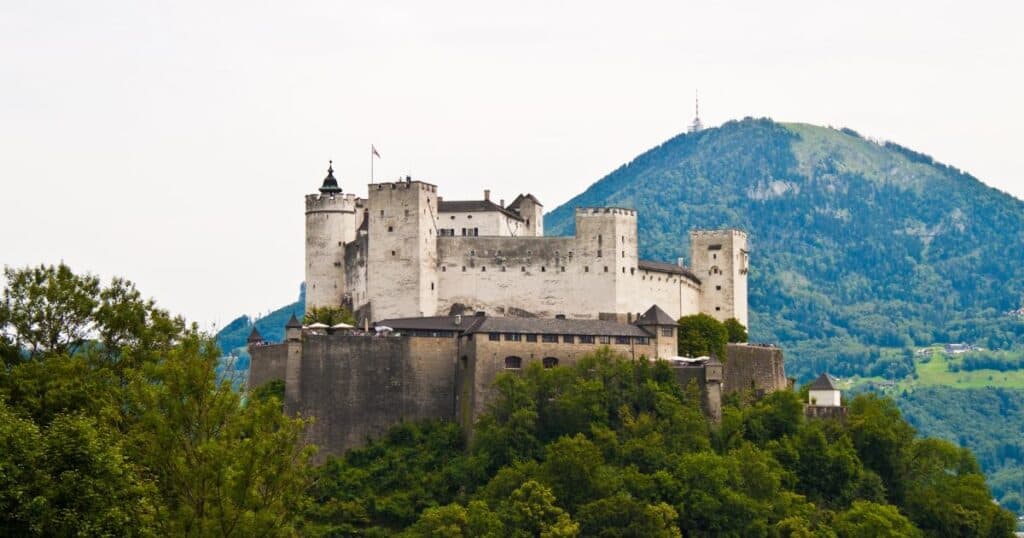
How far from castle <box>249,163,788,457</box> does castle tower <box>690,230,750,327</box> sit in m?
0.09

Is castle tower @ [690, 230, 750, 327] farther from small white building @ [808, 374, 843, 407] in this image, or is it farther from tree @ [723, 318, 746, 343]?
small white building @ [808, 374, 843, 407]

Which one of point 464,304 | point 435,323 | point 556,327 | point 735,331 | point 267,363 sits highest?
point 464,304

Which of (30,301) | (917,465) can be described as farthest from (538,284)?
(30,301)

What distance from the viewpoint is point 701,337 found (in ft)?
339

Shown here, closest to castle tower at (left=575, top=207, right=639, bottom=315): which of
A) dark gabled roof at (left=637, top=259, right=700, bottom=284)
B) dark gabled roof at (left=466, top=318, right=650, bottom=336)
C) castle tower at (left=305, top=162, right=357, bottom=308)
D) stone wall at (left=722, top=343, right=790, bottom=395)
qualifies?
dark gabled roof at (left=637, top=259, right=700, bottom=284)

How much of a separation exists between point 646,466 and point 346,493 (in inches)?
587

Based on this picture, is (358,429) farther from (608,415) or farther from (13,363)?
(13,363)

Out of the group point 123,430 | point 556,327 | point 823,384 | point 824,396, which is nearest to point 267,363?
point 556,327

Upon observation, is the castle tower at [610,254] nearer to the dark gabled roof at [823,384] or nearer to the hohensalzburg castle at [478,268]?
the hohensalzburg castle at [478,268]

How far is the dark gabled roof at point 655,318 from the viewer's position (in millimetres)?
98500

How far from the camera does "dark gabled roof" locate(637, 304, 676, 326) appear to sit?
98500mm

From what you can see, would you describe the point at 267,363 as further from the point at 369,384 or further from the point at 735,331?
the point at 735,331

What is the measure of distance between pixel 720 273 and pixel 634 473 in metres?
26.5

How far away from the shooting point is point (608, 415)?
92.9 m
